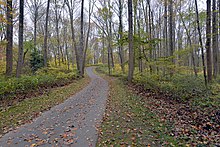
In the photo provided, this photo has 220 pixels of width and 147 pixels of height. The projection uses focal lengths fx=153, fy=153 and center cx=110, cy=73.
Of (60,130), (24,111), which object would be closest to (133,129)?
(60,130)

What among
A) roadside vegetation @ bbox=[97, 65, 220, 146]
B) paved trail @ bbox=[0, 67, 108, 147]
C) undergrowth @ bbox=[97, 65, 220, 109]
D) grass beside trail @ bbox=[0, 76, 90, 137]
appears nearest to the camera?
paved trail @ bbox=[0, 67, 108, 147]

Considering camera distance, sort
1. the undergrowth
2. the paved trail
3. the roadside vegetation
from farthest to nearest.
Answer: the undergrowth, the roadside vegetation, the paved trail

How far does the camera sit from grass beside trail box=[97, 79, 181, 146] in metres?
3.85

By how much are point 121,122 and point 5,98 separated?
223 inches

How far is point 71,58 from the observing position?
44.6 meters

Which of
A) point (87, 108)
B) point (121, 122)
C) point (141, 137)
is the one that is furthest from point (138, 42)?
point (141, 137)

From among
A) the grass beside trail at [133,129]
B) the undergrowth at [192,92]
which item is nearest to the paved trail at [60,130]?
the grass beside trail at [133,129]

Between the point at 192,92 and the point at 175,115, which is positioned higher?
→ the point at 192,92

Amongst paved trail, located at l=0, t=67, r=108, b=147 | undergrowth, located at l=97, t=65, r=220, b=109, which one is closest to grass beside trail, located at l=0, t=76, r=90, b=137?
paved trail, located at l=0, t=67, r=108, b=147

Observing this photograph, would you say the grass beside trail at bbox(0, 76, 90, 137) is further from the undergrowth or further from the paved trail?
the undergrowth

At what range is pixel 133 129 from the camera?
4.60m

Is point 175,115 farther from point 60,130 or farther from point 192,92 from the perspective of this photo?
point 60,130

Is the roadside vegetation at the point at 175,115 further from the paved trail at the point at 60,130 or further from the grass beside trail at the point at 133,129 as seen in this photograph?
the paved trail at the point at 60,130

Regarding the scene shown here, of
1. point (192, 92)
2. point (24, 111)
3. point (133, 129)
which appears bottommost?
point (133, 129)
